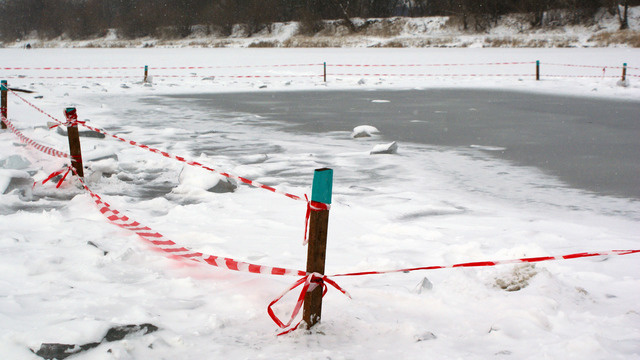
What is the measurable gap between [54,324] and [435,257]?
273cm

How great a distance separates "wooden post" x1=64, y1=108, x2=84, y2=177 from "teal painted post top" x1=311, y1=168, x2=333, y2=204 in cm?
439

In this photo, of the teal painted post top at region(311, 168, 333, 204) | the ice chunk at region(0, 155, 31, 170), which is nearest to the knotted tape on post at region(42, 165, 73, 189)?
the ice chunk at region(0, 155, 31, 170)

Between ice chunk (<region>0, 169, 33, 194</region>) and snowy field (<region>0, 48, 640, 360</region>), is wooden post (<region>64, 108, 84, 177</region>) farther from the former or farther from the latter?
ice chunk (<region>0, 169, 33, 194</region>)

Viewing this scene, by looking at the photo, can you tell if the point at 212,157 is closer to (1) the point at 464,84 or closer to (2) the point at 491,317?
(2) the point at 491,317

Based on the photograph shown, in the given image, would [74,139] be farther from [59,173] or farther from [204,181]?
[204,181]

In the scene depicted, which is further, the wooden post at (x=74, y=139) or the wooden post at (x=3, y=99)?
the wooden post at (x=3, y=99)

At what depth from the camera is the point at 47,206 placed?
612cm

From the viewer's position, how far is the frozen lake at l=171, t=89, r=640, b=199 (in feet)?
27.4

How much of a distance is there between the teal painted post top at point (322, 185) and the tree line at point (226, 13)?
51523 millimetres

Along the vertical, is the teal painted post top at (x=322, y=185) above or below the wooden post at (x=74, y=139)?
above

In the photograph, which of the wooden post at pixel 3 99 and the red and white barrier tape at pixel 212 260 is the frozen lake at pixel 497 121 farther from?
the wooden post at pixel 3 99

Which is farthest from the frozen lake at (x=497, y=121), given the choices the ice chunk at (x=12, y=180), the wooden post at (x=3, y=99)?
the ice chunk at (x=12, y=180)

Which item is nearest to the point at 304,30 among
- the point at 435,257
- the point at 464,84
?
the point at 464,84

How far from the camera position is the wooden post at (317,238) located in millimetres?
3109
